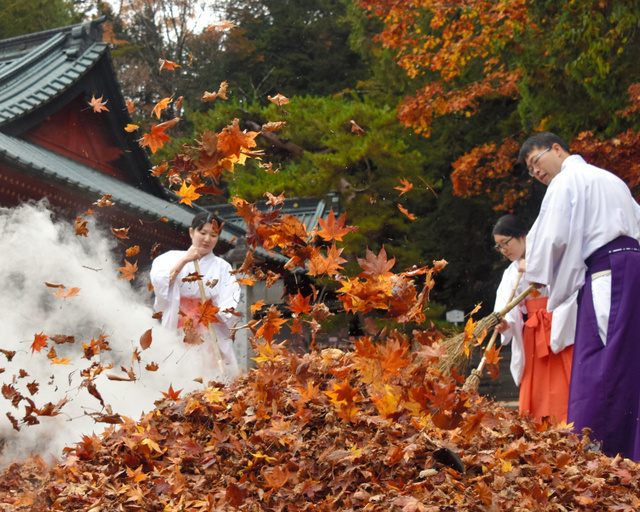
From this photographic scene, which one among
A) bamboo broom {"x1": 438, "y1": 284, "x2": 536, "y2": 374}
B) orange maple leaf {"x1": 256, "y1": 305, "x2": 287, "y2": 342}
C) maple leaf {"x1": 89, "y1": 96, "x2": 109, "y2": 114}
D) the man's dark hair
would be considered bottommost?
bamboo broom {"x1": 438, "y1": 284, "x2": 536, "y2": 374}

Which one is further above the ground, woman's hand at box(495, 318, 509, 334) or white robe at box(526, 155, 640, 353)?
white robe at box(526, 155, 640, 353)

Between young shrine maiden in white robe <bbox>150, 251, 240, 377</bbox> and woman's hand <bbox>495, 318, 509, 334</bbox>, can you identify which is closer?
woman's hand <bbox>495, 318, 509, 334</bbox>

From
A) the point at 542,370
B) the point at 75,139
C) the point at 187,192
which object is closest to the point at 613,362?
the point at 542,370

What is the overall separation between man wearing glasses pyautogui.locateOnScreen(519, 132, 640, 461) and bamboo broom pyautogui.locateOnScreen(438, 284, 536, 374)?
0.26m

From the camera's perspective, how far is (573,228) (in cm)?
345

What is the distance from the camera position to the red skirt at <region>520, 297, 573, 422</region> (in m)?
4.52

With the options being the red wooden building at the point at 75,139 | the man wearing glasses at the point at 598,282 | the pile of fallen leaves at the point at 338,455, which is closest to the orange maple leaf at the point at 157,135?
the pile of fallen leaves at the point at 338,455

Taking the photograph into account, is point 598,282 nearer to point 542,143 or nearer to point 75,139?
point 542,143

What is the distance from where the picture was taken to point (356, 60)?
21734mm

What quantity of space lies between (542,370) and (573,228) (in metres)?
1.55

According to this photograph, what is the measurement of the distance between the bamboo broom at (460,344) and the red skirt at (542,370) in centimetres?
73

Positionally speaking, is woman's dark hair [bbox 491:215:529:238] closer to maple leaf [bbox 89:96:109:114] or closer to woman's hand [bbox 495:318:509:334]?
woman's hand [bbox 495:318:509:334]

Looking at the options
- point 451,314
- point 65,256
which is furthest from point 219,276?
point 451,314

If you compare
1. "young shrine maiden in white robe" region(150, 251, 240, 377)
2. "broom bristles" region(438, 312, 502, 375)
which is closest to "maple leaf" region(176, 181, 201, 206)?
"broom bristles" region(438, 312, 502, 375)
